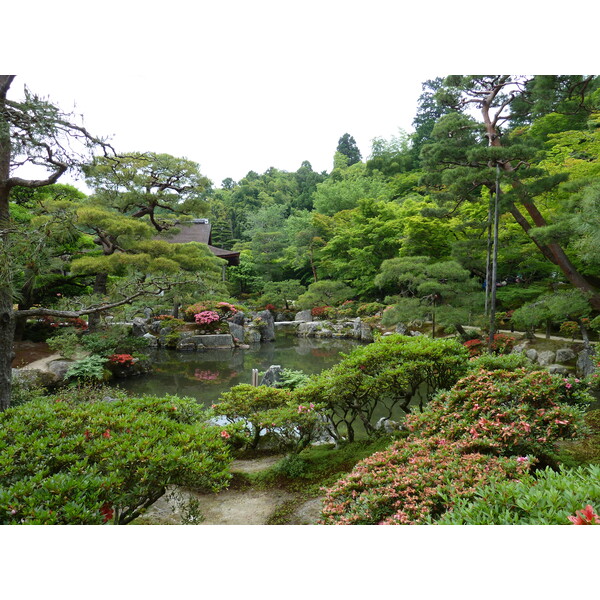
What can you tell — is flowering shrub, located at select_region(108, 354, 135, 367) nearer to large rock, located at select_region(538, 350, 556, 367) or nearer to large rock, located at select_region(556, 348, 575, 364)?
large rock, located at select_region(538, 350, 556, 367)

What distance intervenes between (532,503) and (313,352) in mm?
5361

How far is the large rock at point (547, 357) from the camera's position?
3.46 meters

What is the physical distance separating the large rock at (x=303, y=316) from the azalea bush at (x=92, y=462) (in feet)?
23.7

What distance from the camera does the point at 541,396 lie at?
1.92m

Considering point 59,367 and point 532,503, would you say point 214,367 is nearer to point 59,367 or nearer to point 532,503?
point 59,367

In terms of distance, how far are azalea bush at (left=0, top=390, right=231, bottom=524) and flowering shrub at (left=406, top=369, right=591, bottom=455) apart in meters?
1.22

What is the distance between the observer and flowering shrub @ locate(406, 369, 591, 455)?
69.6 inches

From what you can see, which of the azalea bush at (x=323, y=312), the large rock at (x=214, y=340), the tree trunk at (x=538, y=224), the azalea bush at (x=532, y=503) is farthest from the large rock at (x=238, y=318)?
the azalea bush at (x=532, y=503)

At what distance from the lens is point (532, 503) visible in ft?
3.88

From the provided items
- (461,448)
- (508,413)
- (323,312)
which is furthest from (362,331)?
(461,448)

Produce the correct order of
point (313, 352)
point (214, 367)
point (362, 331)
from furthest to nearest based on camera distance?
point (362, 331), point (313, 352), point (214, 367)

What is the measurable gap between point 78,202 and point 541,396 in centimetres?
441

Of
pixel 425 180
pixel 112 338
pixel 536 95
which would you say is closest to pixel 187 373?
pixel 112 338
